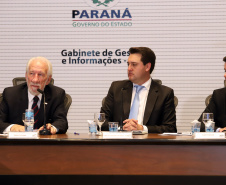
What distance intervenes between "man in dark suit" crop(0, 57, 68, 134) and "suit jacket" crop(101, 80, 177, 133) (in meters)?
0.54

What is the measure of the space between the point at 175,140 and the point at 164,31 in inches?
151

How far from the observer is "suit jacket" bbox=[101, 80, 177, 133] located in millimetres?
4695

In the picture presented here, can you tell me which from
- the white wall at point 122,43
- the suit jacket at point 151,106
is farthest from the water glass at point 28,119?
the white wall at point 122,43

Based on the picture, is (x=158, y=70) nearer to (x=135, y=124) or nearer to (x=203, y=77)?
(x=203, y=77)

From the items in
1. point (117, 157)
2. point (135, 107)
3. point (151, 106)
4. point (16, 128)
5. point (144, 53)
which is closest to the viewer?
point (117, 157)

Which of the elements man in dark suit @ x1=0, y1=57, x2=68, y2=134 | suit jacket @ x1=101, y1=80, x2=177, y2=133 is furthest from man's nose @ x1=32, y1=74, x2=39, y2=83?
suit jacket @ x1=101, y1=80, x2=177, y2=133

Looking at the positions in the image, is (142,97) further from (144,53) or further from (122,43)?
(122,43)

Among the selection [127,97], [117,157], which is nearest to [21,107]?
[127,97]

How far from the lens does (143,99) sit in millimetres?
4922

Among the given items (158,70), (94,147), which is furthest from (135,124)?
(158,70)

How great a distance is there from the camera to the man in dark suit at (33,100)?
14.6 ft

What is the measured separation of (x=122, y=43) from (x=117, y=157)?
3.80 metres

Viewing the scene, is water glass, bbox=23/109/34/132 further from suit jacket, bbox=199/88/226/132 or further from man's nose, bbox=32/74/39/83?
suit jacket, bbox=199/88/226/132

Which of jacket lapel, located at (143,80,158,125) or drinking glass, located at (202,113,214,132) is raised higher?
jacket lapel, located at (143,80,158,125)
